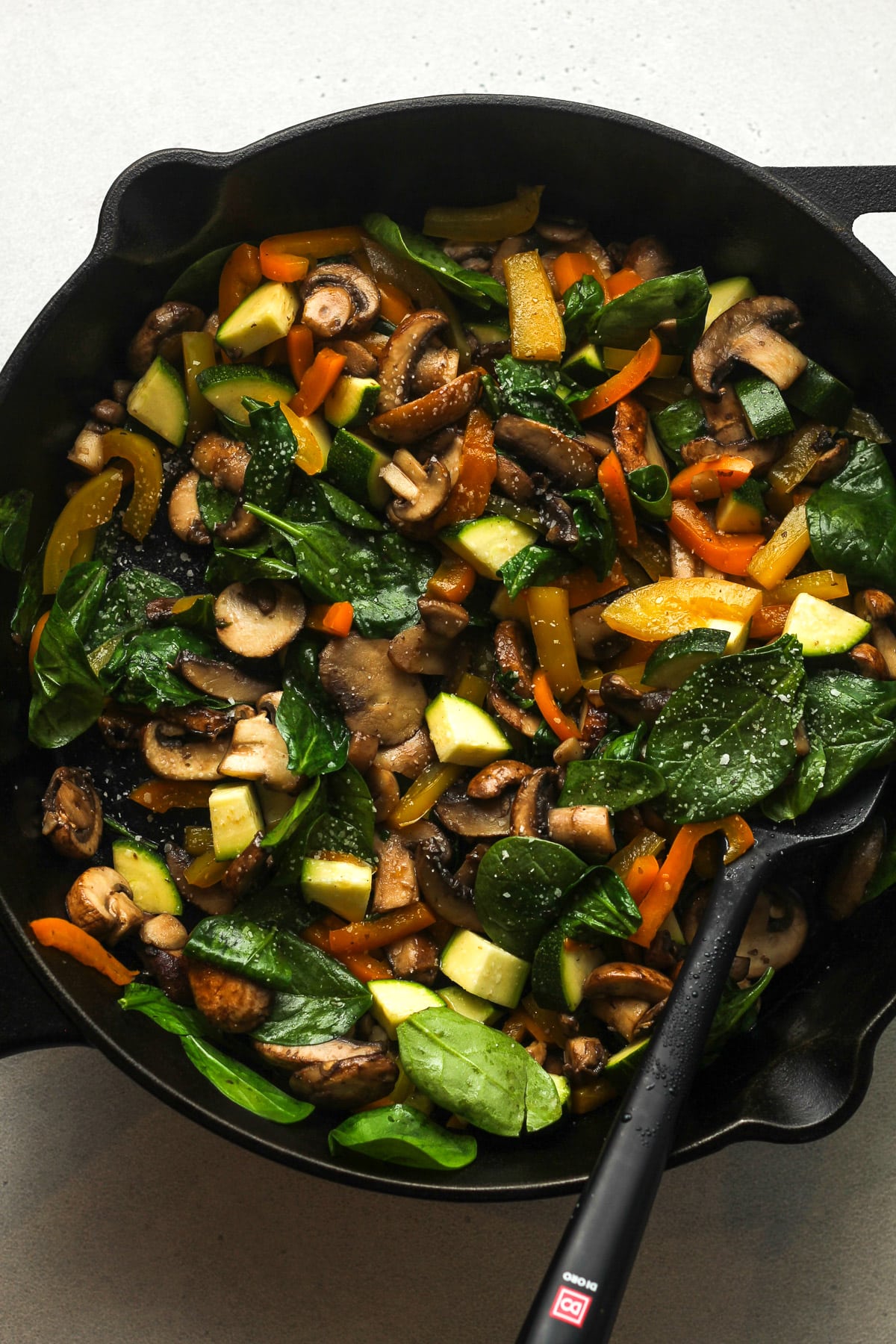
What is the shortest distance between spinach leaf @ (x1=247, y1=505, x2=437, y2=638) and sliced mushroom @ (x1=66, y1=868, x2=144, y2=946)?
949 mm

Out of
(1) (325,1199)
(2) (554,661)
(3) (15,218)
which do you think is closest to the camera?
(2) (554,661)

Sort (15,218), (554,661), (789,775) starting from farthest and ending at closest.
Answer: (15,218) < (554,661) < (789,775)

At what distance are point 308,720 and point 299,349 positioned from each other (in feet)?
3.38

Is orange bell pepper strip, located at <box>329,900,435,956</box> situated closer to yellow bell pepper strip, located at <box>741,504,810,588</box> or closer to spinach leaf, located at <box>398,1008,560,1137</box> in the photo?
spinach leaf, located at <box>398,1008,560,1137</box>

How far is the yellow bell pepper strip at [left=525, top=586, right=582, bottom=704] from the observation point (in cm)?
289

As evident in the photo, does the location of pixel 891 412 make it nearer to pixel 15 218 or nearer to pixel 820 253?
pixel 820 253

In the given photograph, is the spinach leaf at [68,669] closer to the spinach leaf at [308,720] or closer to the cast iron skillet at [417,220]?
the cast iron skillet at [417,220]

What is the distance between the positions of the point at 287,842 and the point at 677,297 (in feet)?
5.87

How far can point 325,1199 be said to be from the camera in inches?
122

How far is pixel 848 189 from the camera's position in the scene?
281 centimetres

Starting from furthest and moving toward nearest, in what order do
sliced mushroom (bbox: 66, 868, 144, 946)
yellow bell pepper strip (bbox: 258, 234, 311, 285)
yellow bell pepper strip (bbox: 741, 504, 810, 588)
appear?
yellow bell pepper strip (bbox: 258, 234, 311, 285) < yellow bell pepper strip (bbox: 741, 504, 810, 588) < sliced mushroom (bbox: 66, 868, 144, 946)

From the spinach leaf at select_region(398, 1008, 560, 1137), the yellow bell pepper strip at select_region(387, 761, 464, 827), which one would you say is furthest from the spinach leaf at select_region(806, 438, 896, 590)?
the spinach leaf at select_region(398, 1008, 560, 1137)

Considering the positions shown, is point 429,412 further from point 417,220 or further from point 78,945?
point 78,945

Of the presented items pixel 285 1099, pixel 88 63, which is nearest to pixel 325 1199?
pixel 285 1099
